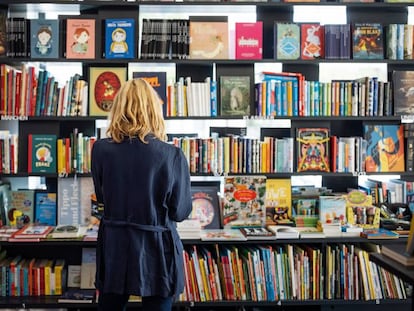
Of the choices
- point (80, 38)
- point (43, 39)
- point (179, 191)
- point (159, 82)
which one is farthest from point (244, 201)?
point (43, 39)

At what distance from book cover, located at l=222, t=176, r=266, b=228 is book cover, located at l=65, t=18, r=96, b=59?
4.09 feet

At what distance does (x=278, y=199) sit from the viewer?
3.65 metres

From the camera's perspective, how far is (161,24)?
350 centimetres

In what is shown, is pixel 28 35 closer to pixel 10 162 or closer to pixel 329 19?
pixel 10 162

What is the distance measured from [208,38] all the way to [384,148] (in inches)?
55.6

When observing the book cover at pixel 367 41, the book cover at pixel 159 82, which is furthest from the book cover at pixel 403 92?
the book cover at pixel 159 82

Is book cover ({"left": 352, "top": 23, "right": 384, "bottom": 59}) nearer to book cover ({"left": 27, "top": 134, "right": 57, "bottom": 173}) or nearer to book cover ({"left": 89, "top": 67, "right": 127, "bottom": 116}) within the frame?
book cover ({"left": 89, "top": 67, "right": 127, "bottom": 116})

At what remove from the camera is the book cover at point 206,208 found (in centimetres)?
359

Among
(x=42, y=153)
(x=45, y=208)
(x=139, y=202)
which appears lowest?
(x=45, y=208)

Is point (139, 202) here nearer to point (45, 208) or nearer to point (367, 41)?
point (45, 208)

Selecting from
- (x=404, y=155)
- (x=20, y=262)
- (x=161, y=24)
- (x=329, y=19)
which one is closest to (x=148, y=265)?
(x=20, y=262)

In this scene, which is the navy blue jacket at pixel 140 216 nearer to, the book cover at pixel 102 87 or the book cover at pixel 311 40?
the book cover at pixel 102 87

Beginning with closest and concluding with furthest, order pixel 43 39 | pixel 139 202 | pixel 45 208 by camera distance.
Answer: pixel 139 202, pixel 43 39, pixel 45 208

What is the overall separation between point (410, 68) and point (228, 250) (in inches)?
71.8
